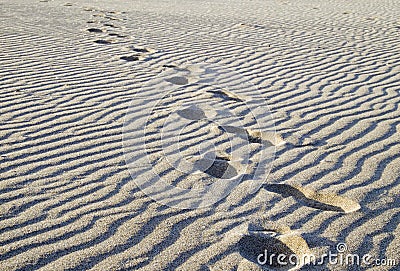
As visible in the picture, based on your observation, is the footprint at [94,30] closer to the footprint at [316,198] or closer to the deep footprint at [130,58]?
the deep footprint at [130,58]

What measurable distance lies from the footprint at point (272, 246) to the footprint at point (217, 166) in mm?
702

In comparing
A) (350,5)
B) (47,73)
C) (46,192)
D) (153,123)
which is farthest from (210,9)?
(46,192)

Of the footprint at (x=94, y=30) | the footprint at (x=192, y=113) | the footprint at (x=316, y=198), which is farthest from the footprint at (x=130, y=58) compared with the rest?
the footprint at (x=316, y=198)

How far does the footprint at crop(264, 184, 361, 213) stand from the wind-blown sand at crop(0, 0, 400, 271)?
0.03ft

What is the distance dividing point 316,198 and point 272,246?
700 mm

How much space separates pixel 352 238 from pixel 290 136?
156cm

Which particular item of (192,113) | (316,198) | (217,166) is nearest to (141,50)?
(192,113)

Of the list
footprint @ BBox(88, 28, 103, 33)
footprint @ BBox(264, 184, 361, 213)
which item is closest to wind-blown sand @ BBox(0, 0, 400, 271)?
footprint @ BBox(264, 184, 361, 213)

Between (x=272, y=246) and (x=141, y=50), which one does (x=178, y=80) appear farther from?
(x=272, y=246)

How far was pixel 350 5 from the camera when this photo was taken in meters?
14.2

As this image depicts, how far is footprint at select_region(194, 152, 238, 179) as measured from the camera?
12.1ft

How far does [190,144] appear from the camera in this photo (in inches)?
164

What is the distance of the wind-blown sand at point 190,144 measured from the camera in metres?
2.83

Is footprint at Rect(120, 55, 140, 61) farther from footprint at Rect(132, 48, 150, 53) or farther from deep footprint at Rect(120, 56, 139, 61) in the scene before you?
footprint at Rect(132, 48, 150, 53)
